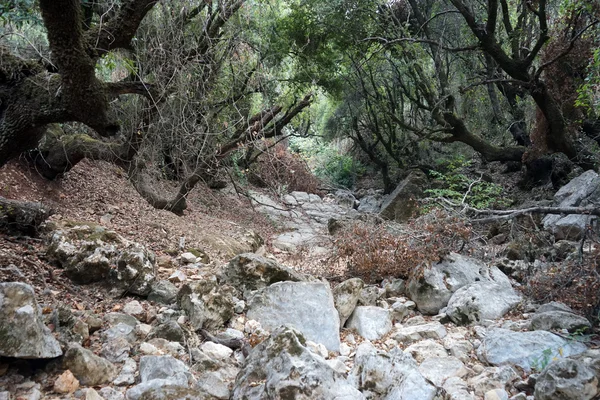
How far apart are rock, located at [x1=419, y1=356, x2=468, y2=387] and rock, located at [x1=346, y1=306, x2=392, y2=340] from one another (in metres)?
0.66

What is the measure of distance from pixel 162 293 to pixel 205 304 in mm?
511

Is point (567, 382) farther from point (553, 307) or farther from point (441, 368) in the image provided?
point (553, 307)

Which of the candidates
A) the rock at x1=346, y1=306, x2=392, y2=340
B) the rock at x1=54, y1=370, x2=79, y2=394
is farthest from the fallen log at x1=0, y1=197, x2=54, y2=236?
the rock at x1=346, y1=306, x2=392, y2=340

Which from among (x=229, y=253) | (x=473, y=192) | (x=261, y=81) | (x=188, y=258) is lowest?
(x=229, y=253)

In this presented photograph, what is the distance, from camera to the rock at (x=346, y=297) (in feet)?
13.4

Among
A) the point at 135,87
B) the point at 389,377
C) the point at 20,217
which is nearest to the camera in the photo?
the point at 389,377

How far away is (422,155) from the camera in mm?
13438

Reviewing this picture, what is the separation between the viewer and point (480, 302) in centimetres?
412

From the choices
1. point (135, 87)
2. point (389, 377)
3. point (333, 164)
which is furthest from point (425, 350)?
point (333, 164)

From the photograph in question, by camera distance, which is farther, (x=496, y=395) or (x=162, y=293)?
(x=162, y=293)

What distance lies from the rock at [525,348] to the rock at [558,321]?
0.24m

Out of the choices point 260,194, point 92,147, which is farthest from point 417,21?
point 92,147

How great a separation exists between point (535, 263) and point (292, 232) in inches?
183

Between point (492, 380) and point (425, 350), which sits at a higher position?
point (492, 380)
